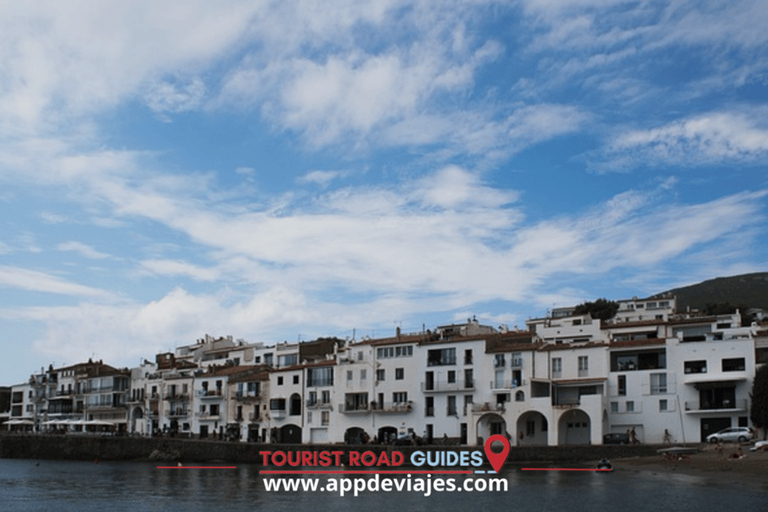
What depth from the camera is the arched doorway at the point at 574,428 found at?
80.4m

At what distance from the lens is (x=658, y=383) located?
259 ft

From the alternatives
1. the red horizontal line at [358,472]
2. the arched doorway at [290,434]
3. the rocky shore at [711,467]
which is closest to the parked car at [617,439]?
the rocky shore at [711,467]

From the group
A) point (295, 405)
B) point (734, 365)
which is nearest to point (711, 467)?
point (734, 365)

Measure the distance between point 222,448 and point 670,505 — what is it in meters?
59.2

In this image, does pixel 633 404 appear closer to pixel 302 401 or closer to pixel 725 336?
pixel 725 336

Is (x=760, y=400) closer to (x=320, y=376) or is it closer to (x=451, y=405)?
(x=451, y=405)

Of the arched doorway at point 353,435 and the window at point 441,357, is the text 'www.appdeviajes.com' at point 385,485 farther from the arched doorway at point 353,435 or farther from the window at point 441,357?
the arched doorway at point 353,435

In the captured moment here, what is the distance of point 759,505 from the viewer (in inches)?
1721

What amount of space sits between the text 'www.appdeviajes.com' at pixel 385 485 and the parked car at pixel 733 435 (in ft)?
67.3

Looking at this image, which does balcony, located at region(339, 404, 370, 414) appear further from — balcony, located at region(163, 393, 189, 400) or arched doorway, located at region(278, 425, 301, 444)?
balcony, located at region(163, 393, 189, 400)

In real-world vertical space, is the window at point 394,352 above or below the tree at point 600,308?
below

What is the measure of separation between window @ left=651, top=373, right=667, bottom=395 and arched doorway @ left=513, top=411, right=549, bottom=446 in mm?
9769

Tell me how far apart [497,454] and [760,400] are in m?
21.3

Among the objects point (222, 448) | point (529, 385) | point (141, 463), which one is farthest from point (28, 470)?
point (529, 385)
